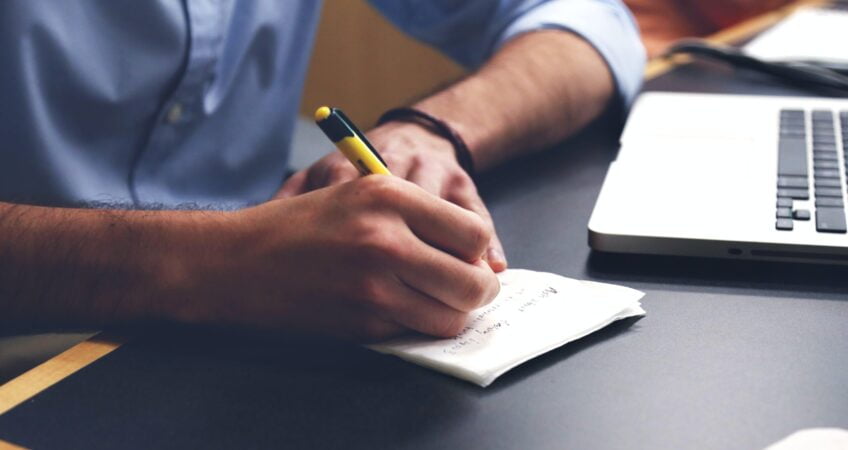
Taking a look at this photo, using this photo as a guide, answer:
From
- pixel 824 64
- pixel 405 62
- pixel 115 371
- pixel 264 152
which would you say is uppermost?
pixel 115 371

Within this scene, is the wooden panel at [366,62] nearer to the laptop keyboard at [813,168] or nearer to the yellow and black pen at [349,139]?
the laptop keyboard at [813,168]

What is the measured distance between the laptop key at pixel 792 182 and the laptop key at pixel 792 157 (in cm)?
1

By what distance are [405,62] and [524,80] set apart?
137 cm

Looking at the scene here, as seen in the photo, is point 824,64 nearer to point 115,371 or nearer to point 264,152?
point 264,152

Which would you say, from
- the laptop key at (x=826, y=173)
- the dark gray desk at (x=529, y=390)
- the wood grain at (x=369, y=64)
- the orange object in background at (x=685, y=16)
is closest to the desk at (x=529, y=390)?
the dark gray desk at (x=529, y=390)

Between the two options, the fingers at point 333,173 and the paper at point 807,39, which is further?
the paper at point 807,39

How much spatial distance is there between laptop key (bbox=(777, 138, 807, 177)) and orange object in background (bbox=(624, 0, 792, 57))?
2.73ft

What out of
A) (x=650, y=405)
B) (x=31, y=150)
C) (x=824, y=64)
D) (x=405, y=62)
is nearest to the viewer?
(x=650, y=405)

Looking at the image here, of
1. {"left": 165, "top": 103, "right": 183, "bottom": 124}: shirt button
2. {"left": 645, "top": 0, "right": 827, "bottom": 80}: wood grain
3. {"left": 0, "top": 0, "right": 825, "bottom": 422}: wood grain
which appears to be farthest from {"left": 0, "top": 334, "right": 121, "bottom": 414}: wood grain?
Answer: {"left": 0, "top": 0, "right": 825, "bottom": 422}: wood grain

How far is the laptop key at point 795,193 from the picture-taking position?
63 centimetres

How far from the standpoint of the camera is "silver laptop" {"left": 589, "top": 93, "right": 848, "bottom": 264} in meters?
0.59

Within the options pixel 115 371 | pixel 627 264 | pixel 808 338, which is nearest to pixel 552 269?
pixel 627 264

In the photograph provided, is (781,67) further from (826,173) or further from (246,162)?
(246,162)

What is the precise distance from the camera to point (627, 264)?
2.00ft
